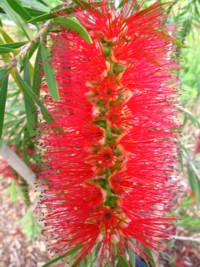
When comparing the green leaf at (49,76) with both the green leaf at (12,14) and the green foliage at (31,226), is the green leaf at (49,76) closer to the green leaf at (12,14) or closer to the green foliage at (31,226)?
the green leaf at (12,14)

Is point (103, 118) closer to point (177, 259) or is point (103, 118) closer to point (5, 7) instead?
point (5, 7)

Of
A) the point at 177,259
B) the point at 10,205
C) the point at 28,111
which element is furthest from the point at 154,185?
the point at 10,205

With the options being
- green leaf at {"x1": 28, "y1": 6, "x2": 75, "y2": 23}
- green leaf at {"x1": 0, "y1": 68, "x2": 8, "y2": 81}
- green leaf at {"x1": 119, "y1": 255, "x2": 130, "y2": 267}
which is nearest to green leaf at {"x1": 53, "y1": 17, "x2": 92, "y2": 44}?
green leaf at {"x1": 28, "y1": 6, "x2": 75, "y2": 23}

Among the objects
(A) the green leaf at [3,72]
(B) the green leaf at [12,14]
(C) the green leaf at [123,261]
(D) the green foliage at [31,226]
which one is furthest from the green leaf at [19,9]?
(D) the green foliage at [31,226]

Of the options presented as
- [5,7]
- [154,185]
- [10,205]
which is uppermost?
[5,7]

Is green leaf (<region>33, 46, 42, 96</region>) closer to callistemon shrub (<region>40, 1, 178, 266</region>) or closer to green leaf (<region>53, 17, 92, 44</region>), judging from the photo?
callistemon shrub (<region>40, 1, 178, 266</region>)

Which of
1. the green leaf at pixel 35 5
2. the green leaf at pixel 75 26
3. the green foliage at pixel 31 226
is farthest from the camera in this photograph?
the green foliage at pixel 31 226
